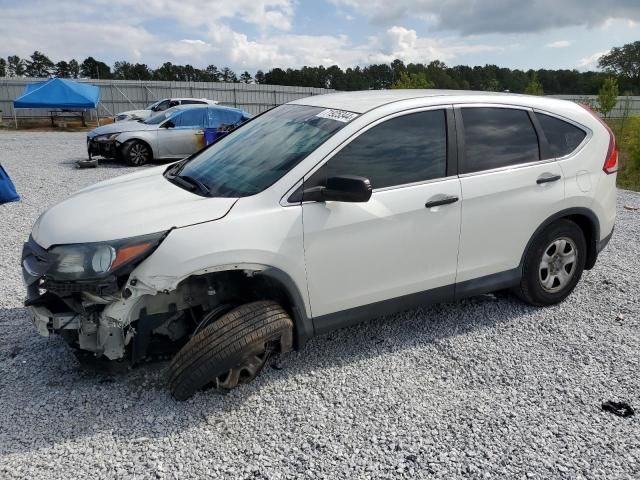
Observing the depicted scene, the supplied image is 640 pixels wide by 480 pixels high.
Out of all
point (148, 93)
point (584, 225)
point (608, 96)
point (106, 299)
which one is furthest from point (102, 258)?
point (608, 96)

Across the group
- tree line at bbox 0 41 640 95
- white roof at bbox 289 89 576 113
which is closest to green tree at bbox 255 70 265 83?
tree line at bbox 0 41 640 95

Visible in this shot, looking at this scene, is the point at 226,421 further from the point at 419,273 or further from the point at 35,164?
the point at 35,164

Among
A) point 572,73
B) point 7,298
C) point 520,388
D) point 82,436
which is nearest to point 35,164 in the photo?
point 7,298

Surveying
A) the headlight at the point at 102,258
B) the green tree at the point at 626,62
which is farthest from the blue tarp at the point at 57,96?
the green tree at the point at 626,62

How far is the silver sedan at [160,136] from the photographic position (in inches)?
530

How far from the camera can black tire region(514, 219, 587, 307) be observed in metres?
4.12

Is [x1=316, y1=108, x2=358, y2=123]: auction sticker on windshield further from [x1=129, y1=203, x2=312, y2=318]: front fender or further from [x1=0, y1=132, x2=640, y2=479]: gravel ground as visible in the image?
[x1=0, y1=132, x2=640, y2=479]: gravel ground

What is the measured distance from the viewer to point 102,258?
2.80 metres

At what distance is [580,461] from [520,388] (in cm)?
66

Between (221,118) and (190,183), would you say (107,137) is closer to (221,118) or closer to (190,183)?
(221,118)

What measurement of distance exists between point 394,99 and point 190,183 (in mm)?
1544

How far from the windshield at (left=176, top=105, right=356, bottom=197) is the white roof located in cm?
12

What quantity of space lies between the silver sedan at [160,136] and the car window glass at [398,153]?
10.3 meters

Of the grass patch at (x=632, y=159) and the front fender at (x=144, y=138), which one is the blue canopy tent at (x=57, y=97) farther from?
the grass patch at (x=632, y=159)
